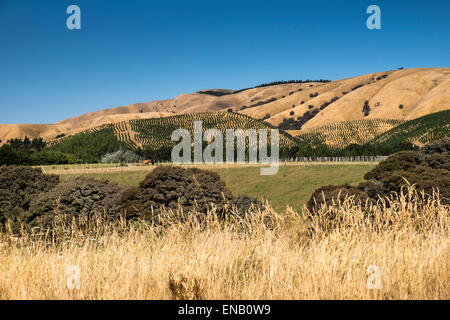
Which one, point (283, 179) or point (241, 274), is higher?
point (241, 274)

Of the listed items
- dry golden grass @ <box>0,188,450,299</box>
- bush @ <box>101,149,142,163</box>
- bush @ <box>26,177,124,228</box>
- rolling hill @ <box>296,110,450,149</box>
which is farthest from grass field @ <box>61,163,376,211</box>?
rolling hill @ <box>296,110,450,149</box>

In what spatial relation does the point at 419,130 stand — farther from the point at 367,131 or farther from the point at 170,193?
the point at 170,193

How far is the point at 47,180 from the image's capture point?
27.1 meters

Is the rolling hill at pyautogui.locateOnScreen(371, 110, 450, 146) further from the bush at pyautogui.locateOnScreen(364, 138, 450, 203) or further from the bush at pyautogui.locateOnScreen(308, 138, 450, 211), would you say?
the bush at pyautogui.locateOnScreen(308, 138, 450, 211)

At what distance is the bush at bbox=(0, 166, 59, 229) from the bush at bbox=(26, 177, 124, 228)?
96.6 inches

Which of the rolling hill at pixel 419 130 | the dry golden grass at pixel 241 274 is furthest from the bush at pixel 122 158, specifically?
the dry golden grass at pixel 241 274

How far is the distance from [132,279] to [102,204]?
19.1 meters

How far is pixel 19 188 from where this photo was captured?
83.8 ft

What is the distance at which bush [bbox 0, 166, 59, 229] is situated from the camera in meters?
23.5

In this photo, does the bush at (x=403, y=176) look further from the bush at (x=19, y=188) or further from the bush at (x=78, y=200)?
the bush at (x=19, y=188)

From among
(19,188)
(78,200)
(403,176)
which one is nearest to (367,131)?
(403,176)

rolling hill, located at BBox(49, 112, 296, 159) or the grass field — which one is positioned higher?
rolling hill, located at BBox(49, 112, 296, 159)

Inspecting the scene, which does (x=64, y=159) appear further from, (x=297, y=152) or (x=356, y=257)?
(x=356, y=257)

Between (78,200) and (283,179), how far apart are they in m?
32.6
